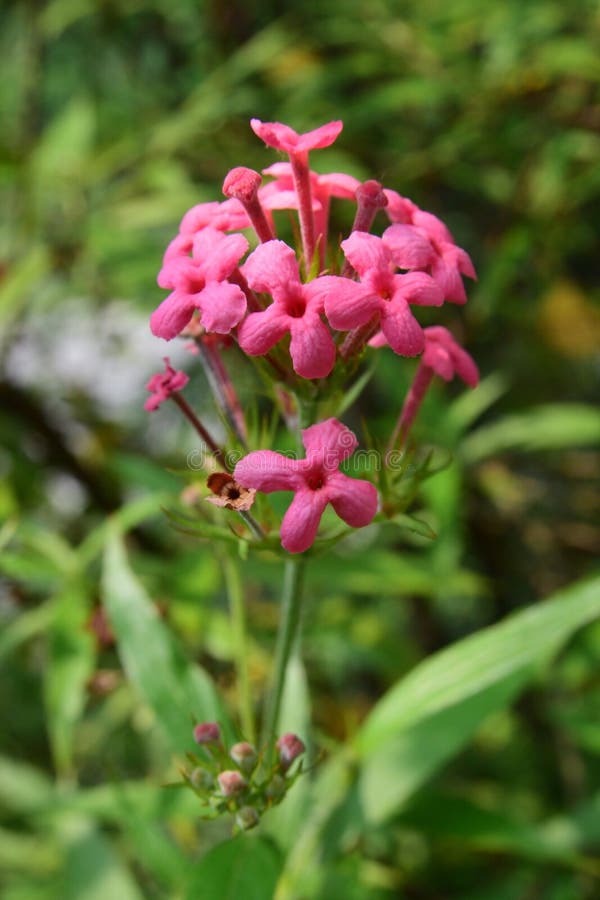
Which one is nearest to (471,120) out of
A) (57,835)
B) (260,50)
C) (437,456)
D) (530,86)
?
(530,86)

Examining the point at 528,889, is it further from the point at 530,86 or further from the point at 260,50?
the point at 260,50

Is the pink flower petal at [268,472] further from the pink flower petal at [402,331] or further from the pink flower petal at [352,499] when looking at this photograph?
the pink flower petal at [402,331]

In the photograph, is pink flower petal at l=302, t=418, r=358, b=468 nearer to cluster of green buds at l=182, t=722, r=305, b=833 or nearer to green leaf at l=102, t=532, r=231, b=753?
cluster of green buds at l=182, t=722, r=305, b=833

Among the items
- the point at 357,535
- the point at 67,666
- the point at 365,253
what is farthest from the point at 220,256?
the point at 357,535

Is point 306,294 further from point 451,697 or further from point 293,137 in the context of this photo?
point 451,697

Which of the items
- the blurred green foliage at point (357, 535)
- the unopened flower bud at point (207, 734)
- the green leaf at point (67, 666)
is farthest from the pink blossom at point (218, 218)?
the green leaf at point (67, 666)
